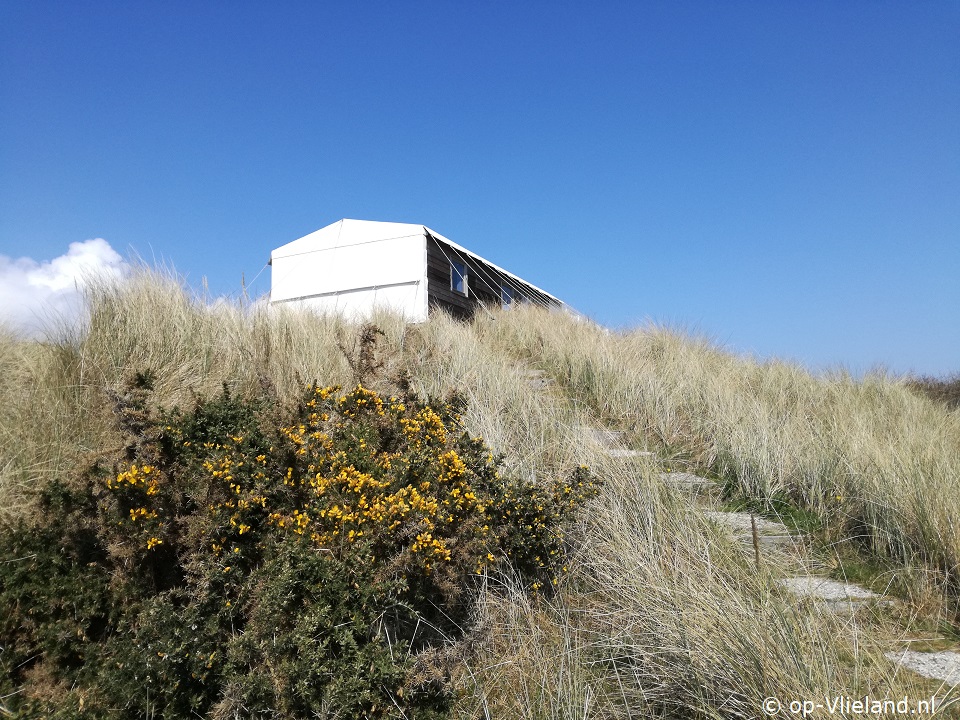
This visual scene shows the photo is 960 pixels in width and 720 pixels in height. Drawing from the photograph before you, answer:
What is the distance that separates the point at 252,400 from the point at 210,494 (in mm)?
1153

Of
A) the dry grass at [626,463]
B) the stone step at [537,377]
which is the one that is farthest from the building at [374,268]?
the dry grass at [626,463]

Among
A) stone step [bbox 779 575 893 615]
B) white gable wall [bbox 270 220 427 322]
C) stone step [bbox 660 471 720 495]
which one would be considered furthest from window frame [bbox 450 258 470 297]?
stone step [bbox 779 575 893 615]

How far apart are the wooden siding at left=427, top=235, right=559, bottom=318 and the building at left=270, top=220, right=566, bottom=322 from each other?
27mm

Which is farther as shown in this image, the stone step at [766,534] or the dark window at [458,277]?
the dark window at [458,277]

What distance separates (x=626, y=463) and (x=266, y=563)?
93.4 inches

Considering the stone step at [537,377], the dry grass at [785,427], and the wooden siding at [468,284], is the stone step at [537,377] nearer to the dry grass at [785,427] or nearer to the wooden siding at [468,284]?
the dry grass at [785,427]

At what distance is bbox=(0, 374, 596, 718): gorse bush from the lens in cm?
221

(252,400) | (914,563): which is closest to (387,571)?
(252,400)

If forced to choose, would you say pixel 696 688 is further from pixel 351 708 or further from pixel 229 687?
pixel 229 687

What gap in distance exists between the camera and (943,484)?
3330mm

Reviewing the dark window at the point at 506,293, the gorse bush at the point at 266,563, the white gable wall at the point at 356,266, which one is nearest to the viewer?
the gorse bush at the point at 266,563

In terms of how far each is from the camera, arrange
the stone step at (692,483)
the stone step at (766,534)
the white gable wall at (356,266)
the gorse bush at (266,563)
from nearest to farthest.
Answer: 1. the gorse bush at (266,563)
2. the stone step at (766,534)
3. the stone step at (692,483)
4. the white gable wall at (356,266)

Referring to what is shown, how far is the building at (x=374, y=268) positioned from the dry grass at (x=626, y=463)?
580 centimetres

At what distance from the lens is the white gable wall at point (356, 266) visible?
12992 millimetres
